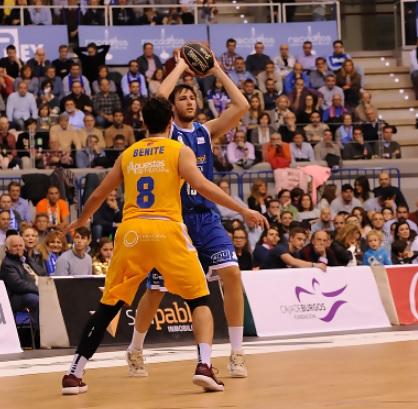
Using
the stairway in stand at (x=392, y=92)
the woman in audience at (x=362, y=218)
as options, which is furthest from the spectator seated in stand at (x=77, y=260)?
the stairway in stand at (x=392, y=92)

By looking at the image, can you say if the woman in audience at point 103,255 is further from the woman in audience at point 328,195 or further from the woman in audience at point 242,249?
the woman in audience at point 328,195

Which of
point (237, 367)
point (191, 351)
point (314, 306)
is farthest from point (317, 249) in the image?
point (237, 367)

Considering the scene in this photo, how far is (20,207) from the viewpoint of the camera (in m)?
19.8

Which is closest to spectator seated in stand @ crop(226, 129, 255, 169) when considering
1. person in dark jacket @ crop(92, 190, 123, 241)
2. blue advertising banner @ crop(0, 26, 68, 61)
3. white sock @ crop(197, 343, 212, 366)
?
person in dark jacket @ crop(92, 190, 123, 241)

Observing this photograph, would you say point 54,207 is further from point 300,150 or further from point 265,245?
point 300,150

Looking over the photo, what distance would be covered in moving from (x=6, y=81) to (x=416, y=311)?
32.4 ft

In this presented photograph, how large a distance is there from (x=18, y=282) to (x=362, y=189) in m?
9.02

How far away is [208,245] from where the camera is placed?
1010cm

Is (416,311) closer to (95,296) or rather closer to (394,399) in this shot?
(95,296)

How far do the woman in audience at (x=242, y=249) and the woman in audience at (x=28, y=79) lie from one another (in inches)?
307

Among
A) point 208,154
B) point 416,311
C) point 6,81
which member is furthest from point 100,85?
point 208,154

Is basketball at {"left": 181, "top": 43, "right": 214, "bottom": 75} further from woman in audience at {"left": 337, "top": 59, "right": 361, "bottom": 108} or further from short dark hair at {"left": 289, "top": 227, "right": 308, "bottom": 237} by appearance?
woman in audience at {"left": 337, "top": 59, "right": 361, "bottom": 108}

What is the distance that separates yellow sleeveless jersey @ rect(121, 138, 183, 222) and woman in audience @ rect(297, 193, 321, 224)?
12.0 meters

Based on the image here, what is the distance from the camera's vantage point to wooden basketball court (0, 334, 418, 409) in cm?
795
